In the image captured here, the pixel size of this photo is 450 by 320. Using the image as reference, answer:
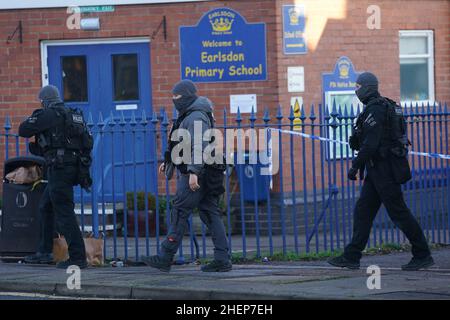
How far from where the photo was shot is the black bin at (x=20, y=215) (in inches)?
456

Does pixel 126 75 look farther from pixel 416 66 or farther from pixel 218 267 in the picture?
pixel 218 267

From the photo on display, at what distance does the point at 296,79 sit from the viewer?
1549cm

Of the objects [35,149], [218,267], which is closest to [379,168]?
[218,267]

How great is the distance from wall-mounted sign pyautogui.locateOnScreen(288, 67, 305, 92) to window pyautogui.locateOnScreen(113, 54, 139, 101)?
2.36 metres

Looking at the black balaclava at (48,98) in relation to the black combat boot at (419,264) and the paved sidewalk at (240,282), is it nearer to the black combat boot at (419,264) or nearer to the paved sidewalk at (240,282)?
the paved sidewalk at (240,282)

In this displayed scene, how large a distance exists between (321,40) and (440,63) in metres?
2.59

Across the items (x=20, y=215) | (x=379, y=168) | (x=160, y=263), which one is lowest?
(x=160, y=263)

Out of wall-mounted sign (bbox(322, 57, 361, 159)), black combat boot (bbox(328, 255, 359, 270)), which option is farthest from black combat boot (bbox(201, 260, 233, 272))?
wall-mounted sign (bbox(322, 57, 361, 159))

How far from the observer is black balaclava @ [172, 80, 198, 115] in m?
10.1

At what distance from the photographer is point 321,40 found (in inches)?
619

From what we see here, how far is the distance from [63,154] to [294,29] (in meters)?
5.79

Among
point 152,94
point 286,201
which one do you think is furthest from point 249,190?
point 152,94

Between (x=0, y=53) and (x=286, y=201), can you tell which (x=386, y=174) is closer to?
(x=286, y=201)

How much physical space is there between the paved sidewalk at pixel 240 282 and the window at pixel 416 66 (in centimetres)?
628
